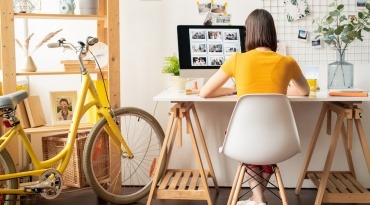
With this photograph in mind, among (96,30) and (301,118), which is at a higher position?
(96,30)

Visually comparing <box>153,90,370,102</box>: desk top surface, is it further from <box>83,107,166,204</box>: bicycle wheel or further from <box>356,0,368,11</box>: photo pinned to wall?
<box>356,0,368,11</box>: photo pinned to wall

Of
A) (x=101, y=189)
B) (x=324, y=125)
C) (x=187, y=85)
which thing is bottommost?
(x=101, y=189)

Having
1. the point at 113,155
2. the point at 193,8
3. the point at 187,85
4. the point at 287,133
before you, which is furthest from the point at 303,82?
the point at 113,155

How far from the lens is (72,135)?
3061 mm

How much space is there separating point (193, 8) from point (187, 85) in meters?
0.62

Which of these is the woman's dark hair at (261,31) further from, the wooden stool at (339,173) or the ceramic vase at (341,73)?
the ceramic vase at (341,73)

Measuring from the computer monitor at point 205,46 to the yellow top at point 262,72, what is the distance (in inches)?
24.5

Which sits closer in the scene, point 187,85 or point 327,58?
point 187,85

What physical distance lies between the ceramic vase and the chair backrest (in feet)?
3.24

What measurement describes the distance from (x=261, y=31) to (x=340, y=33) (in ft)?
2.74

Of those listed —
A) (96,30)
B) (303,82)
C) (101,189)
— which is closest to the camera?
(303,82)

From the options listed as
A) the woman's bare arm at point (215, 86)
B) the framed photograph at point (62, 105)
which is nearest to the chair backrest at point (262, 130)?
the woman's bare arm at point (215, 86)

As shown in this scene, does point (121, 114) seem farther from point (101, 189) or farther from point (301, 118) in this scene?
point (301, 118)

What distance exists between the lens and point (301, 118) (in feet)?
11.7
